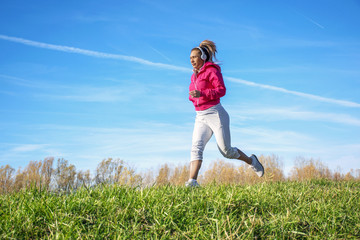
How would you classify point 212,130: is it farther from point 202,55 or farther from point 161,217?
point 161,217

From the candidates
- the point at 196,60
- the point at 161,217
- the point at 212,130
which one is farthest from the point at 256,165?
the point at 161,217

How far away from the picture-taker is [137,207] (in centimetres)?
296

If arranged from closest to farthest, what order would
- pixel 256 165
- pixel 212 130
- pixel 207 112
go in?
1. pixel 207 112
2. pixel 212 130
3. pixel 256 165

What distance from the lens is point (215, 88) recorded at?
5359 millimetres

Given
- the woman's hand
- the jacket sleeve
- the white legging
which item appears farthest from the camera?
the white legging

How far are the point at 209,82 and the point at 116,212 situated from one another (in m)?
3.29

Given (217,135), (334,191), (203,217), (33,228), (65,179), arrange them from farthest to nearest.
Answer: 1. (65,179)
2. (217,135)
3. (334,191)
4. (203,217)
5. (33,228)

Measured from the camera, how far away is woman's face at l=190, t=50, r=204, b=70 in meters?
5.63

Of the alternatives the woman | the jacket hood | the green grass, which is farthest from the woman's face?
the green grass

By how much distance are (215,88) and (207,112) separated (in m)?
→ 0.46

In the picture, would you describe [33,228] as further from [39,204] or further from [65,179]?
[65,179]

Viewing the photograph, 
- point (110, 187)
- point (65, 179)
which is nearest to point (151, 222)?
point (110, 187)

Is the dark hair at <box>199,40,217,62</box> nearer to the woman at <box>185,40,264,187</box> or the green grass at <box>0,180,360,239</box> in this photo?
the woman at <box>185,40,264,187</box>

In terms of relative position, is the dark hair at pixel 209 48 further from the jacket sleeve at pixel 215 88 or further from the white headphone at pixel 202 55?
the jacket sleeve at pixel 215 88
